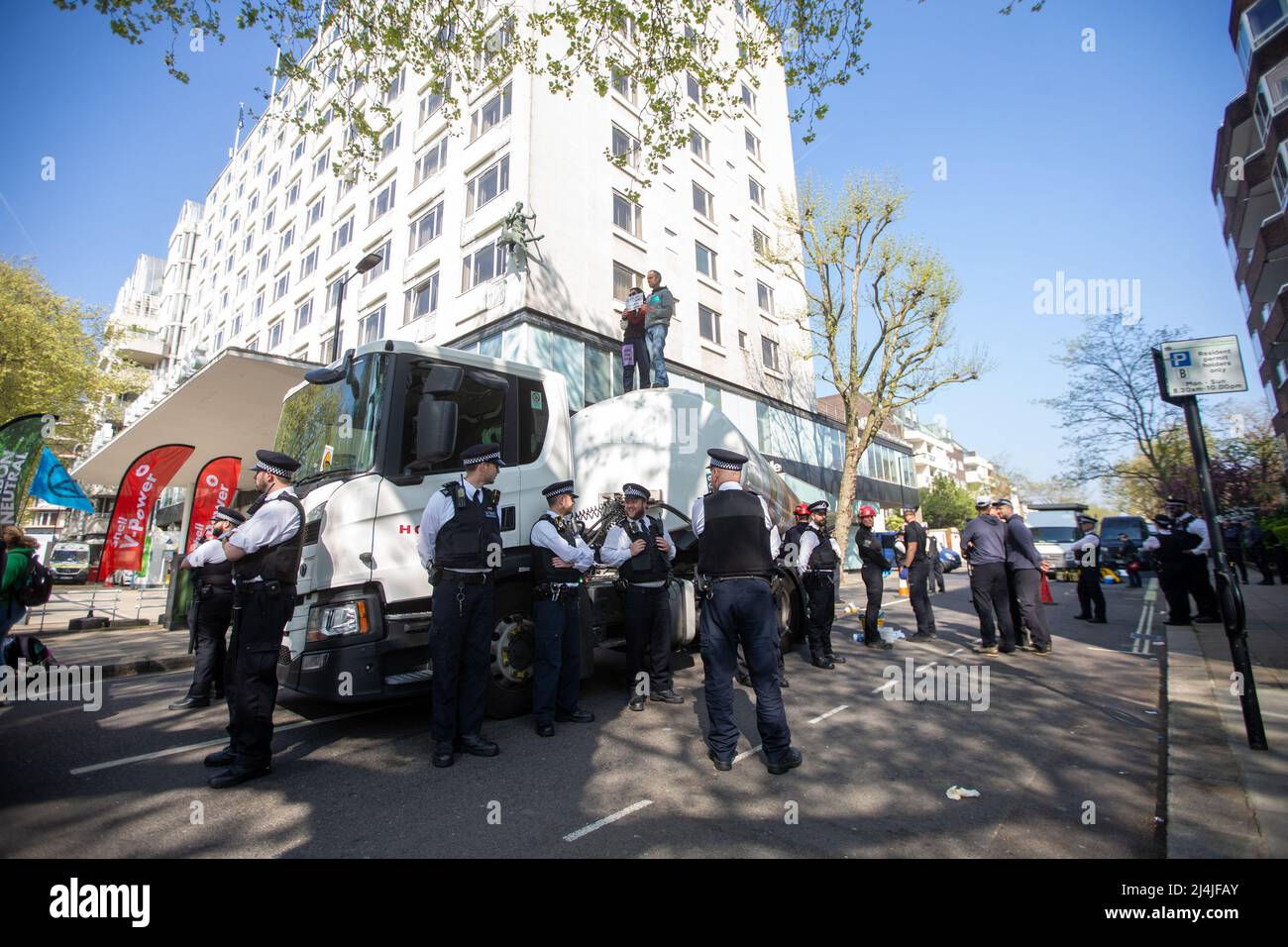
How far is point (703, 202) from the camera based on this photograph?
914 inches

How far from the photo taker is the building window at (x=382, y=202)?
872 inches

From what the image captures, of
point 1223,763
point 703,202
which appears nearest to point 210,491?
point 1223,763

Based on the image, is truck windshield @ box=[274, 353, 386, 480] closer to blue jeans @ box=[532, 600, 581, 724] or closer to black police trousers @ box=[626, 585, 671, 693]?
blue jeans @ box=[532, 600, 581, 724]

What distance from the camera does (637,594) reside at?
5547 mm

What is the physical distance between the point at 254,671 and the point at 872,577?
7.29 metres

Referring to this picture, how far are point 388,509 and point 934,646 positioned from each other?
23.8 ft

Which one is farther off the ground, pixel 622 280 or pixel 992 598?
pixel 622 280

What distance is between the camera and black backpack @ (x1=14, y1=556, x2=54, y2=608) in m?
5.99

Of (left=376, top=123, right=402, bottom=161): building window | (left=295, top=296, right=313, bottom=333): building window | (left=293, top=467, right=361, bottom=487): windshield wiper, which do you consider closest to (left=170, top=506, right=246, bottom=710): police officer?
(left=293, top=467, right=361, bottom=487): windshield wiper

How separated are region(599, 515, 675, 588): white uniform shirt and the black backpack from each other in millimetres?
5565

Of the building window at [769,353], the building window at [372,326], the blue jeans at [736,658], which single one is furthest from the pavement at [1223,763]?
the building window at [372,326]

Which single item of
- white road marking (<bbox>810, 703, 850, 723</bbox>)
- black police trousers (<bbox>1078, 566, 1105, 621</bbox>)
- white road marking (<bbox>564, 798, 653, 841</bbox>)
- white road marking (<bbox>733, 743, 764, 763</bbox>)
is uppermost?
black police trousers (<bbox>1078, 566, 1105, 621</bbox>)

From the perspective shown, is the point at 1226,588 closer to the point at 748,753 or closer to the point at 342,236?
the point at 748,753

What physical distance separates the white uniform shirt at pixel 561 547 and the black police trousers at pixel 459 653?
1.92 feet
